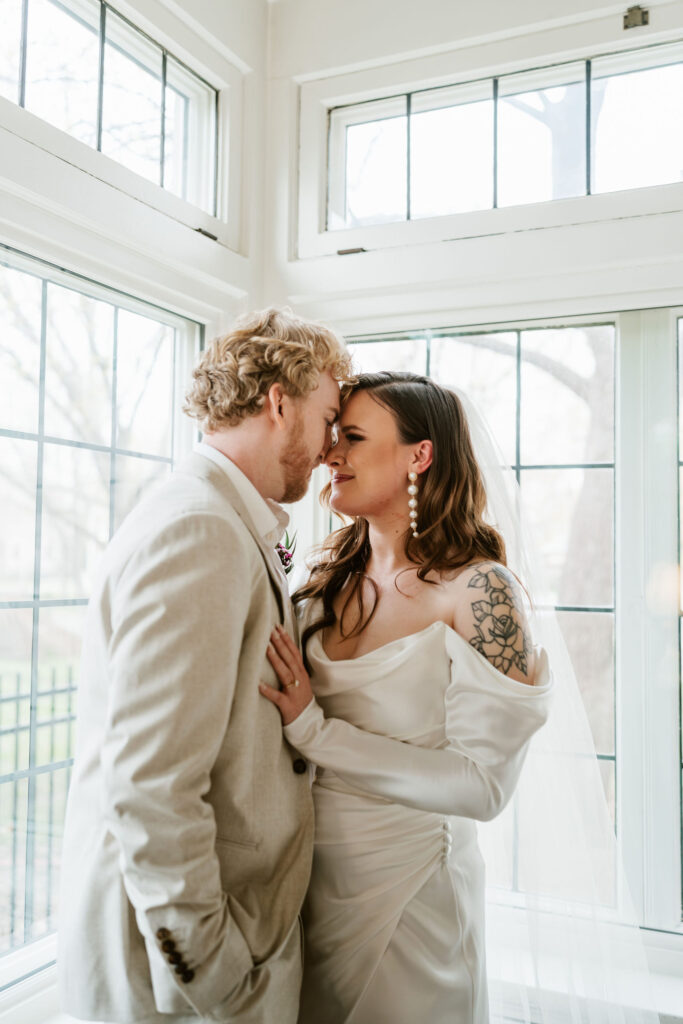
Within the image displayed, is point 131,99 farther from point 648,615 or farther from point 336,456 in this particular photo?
point 648,615

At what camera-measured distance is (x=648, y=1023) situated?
1.81 m

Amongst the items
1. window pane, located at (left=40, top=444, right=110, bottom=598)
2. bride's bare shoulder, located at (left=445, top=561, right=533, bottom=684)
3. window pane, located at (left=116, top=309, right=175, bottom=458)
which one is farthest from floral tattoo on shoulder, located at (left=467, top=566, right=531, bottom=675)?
window pane, located at (left=116, top=309, right=175, bottom=458)

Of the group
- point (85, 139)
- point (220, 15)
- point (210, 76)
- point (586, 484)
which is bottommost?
point (586, 484)

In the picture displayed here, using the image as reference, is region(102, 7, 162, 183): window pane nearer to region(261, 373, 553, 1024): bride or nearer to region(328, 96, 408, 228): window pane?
region(328, 96, 408, 228): window pane

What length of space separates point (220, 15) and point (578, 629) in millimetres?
2026

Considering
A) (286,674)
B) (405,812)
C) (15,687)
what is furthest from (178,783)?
(15,687)

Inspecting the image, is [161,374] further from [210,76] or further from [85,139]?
[210,76]

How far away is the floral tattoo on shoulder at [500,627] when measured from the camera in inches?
62.2

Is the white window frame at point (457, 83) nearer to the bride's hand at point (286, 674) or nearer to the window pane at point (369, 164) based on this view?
the window pane at point (369, 164)

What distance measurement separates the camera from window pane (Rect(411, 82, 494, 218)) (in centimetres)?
245

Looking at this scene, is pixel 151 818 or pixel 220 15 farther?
pixel 220 15

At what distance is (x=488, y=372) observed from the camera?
98.7 inches

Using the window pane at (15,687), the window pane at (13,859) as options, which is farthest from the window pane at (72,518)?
the window pane at (13,859)

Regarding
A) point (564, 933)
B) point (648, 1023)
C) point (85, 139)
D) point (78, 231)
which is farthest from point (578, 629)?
point (85, 139)
